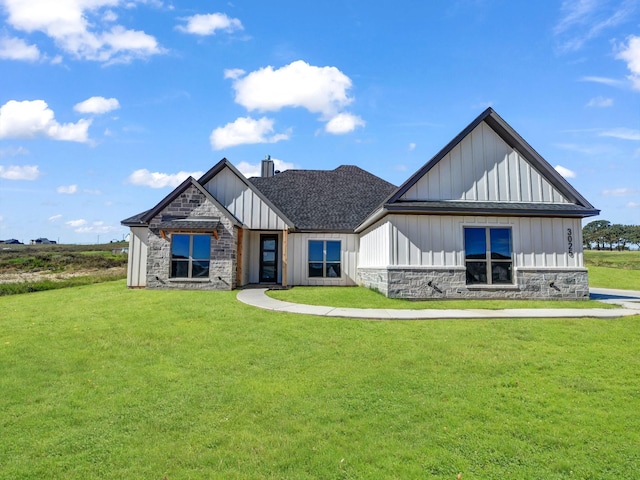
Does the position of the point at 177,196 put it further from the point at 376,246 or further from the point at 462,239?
the point at 462,239

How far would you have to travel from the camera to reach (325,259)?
17.5 meters

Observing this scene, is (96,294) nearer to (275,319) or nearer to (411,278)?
(275,319)

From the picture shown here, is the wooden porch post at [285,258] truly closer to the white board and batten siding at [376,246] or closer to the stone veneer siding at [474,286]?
the white board and batten siding at [376,246]

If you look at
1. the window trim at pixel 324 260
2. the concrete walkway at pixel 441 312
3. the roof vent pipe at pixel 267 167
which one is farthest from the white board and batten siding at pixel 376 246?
the roof vent pipe at pixel 267 167

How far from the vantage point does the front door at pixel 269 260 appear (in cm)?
1773

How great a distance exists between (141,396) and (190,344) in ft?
7.28

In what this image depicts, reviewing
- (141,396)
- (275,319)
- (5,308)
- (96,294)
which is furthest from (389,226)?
(5,308)

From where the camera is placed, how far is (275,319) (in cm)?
866

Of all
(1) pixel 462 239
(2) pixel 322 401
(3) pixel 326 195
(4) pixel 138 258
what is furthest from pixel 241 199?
(2) pixel 322 401

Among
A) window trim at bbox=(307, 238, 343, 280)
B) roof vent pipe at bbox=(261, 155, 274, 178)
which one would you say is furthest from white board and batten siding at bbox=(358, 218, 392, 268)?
roof vent pipe at bbox=(261, 155, 274, 178)

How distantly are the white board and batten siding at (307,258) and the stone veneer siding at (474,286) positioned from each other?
4.86 metres

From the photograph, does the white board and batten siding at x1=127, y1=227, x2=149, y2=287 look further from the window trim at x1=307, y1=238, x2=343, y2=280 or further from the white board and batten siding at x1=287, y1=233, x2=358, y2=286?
the window trim at x1=307, y1=238, x2=343, y2=280

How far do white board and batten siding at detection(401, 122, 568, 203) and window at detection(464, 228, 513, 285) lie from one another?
1332 millimetres

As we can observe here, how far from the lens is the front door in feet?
58.2
